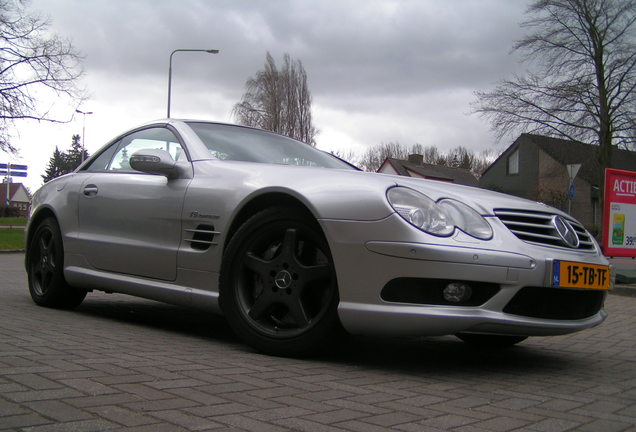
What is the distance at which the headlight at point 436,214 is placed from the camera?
3264 mm

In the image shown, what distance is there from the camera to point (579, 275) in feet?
11.5

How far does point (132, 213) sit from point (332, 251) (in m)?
1.77

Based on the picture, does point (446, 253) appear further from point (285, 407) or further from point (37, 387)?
point (37, 387)

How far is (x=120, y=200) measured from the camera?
15.3ft

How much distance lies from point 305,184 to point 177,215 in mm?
997

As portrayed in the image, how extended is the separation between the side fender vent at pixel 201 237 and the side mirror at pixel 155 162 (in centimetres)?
44

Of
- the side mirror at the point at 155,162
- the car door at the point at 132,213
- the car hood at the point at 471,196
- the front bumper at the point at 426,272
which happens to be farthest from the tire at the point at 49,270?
the car hood at the point at 471,196

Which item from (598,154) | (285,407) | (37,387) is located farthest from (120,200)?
(598,154)

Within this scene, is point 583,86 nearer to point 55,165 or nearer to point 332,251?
point 332,251

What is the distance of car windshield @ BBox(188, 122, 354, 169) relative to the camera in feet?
14.5

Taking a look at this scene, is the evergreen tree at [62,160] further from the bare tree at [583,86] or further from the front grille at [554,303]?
the front grille at [554,303]

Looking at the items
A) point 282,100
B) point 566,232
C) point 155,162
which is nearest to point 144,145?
point 155,162

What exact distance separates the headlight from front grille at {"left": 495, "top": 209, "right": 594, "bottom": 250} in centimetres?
17

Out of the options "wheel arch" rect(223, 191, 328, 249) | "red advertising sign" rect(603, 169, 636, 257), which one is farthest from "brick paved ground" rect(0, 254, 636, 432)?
"red advertising sign" rect(603, 169, 636, 257)
